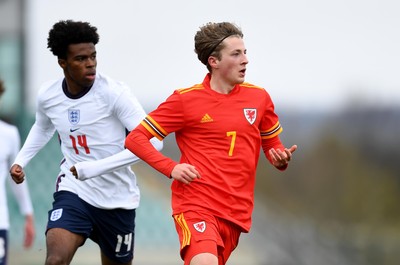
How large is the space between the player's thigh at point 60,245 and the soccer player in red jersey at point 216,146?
0.92 m

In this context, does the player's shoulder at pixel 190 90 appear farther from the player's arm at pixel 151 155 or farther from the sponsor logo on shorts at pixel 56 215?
the sponsor logo on shorts at pixel 56 215

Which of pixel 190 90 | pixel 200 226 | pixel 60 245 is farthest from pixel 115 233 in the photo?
pixel 190 90

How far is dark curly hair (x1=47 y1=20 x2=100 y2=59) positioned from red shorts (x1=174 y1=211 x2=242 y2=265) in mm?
1657

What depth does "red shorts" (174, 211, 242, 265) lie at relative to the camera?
369 inches

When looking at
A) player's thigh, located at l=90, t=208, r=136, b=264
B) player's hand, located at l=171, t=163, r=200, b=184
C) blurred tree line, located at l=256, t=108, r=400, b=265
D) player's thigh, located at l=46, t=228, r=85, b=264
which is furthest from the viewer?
blurred tree line, located at l=256, t=108, r=400, b=265

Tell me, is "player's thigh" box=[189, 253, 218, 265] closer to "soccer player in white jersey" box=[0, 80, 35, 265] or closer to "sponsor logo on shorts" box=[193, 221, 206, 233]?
"sponsor logo on shorts" box=[193, 221, 206, 233]

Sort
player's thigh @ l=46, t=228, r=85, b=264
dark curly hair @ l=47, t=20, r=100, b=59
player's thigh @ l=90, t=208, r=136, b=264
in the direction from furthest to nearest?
player's thigh @ l=90, t=208, r=136, b=264
dark curly hair @ l=47, t=20, r=100, b=59
player's thigh @ l=46, t=228, r=85, b=264

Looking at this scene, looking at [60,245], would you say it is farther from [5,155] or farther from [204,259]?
[5,155]

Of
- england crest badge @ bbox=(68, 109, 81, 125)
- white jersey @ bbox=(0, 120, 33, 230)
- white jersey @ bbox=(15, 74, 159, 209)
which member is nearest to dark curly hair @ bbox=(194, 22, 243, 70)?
white jersey @ bbox=(15, 74, 159, 209)

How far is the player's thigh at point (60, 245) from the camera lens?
9992 millimetres

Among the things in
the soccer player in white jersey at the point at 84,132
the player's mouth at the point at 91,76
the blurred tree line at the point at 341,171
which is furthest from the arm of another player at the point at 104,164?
the blurred tree line at the point at 341,171

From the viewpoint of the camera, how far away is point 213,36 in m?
9.87

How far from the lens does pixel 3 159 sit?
38.7 feet

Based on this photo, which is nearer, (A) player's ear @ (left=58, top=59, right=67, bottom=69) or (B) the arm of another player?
(B) the arm of another player
